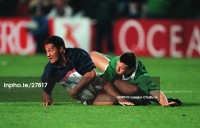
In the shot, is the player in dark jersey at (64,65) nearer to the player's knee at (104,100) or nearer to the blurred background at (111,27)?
the player's knee at (104,100)

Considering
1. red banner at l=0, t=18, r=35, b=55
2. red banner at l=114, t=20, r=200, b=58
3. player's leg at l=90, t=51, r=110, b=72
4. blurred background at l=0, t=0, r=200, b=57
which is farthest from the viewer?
red banner at l=0, t=18, r=35, b=55

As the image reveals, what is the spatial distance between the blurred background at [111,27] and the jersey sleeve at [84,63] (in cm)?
1193

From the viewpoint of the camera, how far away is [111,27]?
79.6 feet

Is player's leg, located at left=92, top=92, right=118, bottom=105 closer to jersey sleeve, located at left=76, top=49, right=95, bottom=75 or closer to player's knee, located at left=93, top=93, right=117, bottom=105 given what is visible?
player's knee, located at left=93, top=93, right=117, bottom=105

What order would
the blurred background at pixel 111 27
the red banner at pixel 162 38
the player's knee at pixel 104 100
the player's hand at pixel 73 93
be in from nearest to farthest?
the player's hand at pixel 73 93 → the player's knee at pixel 104 100 → the red banner at pixel 162 38 → the blurred background at pixel 111 27

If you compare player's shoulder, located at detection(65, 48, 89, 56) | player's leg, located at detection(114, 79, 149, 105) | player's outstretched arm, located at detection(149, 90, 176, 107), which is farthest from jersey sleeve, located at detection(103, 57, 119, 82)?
player's outstretched arm, located at detection(149, 90, 176, 107)

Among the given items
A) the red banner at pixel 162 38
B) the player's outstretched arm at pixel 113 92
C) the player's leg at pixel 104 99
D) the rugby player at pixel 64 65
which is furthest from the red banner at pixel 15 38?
the rugby player at pixel 64 65

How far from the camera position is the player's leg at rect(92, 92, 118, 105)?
1201cm

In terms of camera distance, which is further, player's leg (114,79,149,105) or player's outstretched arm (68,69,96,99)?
player's leg (114,79,149,105)

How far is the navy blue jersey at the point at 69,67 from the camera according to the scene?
11500 millimetres

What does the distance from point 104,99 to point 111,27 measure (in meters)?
12.3

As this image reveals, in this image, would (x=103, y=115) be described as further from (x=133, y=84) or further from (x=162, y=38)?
(x=162, y=38)

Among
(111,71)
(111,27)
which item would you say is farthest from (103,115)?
(111,27)

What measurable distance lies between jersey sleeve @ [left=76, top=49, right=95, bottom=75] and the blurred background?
1193 cm
